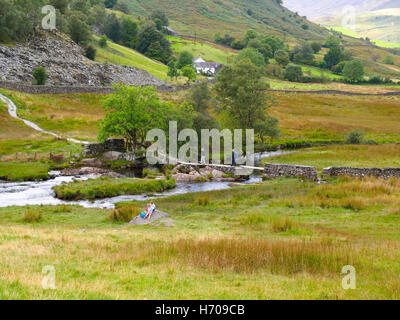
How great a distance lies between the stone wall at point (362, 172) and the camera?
3803 centimetres

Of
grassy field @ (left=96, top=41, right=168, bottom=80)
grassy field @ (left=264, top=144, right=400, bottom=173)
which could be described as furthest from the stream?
grassy field @ (left=96, top=41, right=168, bottom=80)

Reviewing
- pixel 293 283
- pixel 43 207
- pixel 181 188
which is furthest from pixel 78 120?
pixel 293 283

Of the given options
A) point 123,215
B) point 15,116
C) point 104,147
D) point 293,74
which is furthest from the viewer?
point 293,74

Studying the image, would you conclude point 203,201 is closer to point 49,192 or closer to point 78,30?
point 49,192

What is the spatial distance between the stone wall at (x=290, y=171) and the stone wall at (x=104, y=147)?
25498mm

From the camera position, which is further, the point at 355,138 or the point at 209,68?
the point at 209,68

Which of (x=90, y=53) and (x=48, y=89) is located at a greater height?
(x=90, y=53)

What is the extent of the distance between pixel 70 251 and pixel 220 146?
174ft

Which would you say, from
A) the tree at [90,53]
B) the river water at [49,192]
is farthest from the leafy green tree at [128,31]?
the river water at [49,192]

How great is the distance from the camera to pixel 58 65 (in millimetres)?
112250

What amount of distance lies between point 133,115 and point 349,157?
101ft

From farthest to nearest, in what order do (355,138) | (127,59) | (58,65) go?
1. (127,59)
2. (58,65)
3. (355,138)

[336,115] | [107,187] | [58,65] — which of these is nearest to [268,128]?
[107,187]

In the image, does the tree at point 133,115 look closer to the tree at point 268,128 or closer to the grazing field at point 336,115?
the tree at point 268,128
